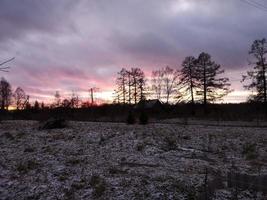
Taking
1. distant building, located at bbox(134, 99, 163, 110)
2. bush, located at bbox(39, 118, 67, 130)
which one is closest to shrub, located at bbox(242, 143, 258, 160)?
bush, located at bbox(39, 118, 67, 130)

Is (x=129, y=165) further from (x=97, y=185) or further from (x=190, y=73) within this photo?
(x=190, y=73)

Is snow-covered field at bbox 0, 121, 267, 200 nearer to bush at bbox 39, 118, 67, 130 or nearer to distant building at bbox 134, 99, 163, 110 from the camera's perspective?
bush at bbox 39, 118, 67, 130

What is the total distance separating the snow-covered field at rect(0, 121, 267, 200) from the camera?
9852 millimetres

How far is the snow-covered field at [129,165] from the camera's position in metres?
9.85

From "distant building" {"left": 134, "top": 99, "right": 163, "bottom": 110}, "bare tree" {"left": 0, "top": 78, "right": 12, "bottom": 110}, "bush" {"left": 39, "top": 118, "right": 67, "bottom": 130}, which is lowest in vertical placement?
"bush" {"left": 39, "top": 118, "right": 67, "bottom": 130}

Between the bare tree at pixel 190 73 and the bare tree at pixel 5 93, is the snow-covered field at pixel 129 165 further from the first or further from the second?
the bare tree at pixel 5 93

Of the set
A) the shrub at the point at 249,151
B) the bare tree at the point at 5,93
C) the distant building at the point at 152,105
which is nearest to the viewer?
the shrub at the point at 249,151

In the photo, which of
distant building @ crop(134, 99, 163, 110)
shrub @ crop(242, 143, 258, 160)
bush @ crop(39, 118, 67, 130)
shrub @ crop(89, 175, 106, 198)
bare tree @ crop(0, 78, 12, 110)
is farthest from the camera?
bare tree @ crop(0, 78, 12, 110)

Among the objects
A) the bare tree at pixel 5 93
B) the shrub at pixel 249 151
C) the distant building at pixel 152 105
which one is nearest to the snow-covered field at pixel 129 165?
the shrub at pixel 249 151

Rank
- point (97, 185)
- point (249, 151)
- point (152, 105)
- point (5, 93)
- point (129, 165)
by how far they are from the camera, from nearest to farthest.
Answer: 1. point (97, 185)
2. point (129, 165)
3. point (249, 151)
4. point (152, 105)
5. point (5, 93)

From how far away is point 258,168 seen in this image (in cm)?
1241

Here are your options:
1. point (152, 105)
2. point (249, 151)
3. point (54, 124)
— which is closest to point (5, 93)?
point (152, 105)

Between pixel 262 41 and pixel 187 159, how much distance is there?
43.0 metres

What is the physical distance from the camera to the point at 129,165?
13164 millimetres
